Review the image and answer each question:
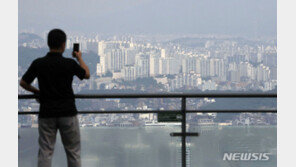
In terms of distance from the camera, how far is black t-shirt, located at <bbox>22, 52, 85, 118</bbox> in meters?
3.38

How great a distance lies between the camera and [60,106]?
340 centimetres

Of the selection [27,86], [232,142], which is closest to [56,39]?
[27,86]

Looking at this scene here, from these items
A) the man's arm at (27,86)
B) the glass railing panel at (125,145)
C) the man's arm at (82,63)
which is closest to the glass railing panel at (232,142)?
the glass railing panel at (125,145)

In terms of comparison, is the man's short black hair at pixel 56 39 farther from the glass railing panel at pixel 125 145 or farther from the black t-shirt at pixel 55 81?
the glass railing panel at pixel 125 145

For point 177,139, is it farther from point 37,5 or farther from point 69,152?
point 37,5

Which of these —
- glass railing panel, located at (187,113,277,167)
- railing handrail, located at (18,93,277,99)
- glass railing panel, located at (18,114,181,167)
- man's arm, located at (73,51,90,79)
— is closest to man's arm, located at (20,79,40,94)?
railing handrail, located at (18,93,277,99)

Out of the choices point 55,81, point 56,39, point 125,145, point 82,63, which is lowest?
point 125,145

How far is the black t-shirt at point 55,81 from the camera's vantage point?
3.38 meters

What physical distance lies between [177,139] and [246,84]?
4413cm

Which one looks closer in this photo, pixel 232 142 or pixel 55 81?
pixel 55 81

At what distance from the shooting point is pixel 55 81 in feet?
11.1

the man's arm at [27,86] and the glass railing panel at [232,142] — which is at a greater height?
the man's arm at [27,86]

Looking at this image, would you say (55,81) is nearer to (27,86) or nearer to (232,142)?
(27,86)

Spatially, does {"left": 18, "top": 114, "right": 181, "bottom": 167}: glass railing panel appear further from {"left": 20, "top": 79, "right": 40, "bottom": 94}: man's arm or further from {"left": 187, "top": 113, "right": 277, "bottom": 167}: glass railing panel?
{"left": 20, "top": 79, "right": 40, "bottom": 94}: man's arm
